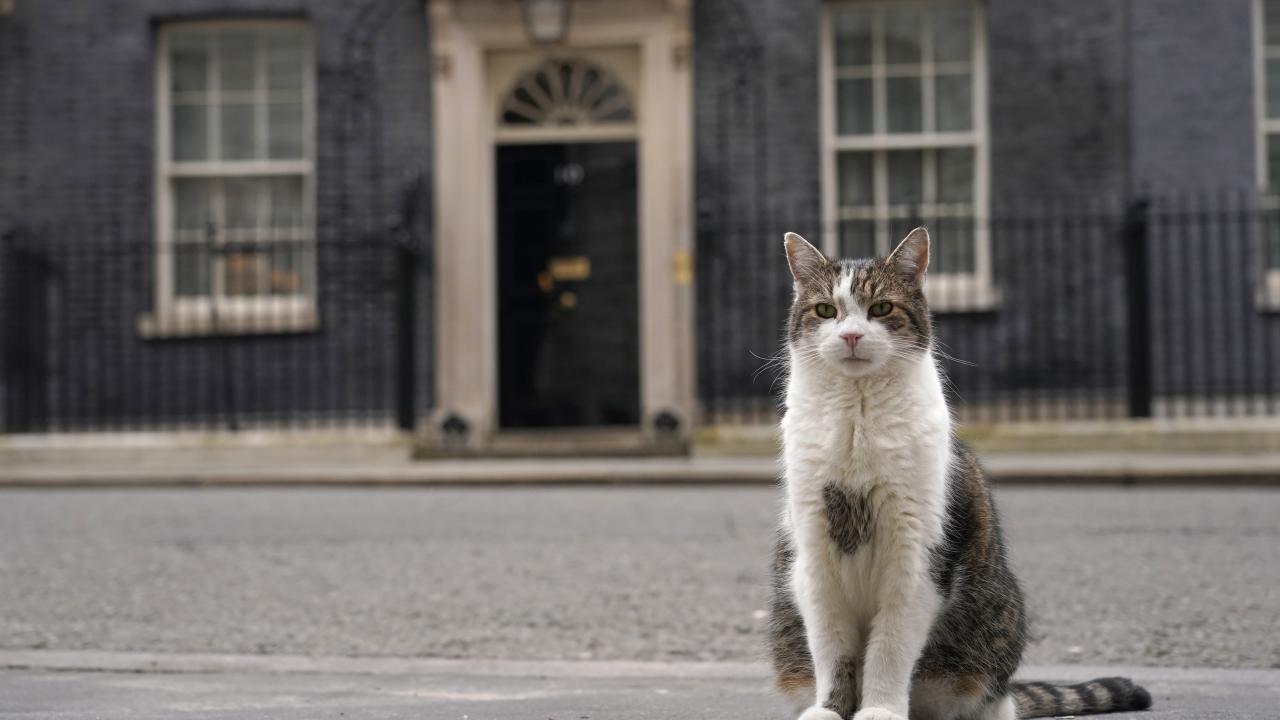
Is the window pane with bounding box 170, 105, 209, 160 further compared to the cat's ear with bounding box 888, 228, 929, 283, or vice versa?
the window pane with bounding box 170, 105, 209, 160

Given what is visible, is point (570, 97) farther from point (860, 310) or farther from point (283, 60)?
point (860, 310)

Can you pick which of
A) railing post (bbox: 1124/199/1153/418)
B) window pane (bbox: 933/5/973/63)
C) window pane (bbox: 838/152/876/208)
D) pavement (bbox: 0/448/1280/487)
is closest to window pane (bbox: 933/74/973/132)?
window pane (bbox: 933/5/973/63)

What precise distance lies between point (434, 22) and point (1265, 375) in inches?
299

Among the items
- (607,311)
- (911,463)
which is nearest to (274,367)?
(607,311)

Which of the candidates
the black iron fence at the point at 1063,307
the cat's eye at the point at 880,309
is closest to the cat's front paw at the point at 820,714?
the cat's eye at the point at 880,309

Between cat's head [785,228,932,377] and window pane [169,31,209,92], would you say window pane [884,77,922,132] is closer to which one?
window pane [169,31,209,92]

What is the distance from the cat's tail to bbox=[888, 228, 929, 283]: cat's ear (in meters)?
1.04

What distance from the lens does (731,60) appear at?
44.2 feet

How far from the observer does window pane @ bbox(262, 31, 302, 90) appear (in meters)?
13.9

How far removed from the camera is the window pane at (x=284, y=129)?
1390 cm

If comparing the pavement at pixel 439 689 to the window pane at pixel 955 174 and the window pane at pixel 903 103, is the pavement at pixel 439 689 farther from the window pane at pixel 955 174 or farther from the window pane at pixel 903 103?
the window pane at pixel 903 103

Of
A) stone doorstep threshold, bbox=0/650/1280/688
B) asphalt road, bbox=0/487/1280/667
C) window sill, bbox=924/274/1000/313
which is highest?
window sill, bbox=924/274/1000/313

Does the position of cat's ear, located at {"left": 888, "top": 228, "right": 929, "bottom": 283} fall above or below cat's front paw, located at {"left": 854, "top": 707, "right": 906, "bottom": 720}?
above

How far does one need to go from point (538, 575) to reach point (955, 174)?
25.8ft
